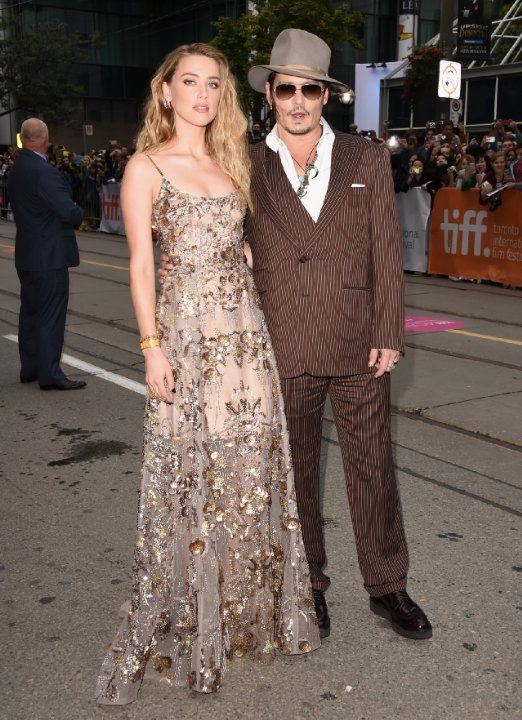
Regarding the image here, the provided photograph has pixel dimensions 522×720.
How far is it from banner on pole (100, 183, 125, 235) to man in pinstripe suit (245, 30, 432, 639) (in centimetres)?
1802

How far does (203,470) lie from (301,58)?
142cm

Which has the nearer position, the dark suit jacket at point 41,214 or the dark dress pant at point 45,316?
the dark suit jacket at point 41,214

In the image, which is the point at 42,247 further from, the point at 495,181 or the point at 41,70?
the point at 41,70

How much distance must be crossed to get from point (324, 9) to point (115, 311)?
21.6 m

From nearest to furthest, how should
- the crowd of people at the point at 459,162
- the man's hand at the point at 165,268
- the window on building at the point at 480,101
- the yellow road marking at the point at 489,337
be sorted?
the man's hand at the point at 165,268
the yellow road marking at the point at 489,337
the crowd of people at the point at 459,162
the window on building at the point at 480,101

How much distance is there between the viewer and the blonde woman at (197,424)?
2783 mm

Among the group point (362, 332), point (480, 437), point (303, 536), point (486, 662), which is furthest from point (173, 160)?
point (480, 437)

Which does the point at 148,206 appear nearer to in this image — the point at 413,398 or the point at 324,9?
the point at 413,398

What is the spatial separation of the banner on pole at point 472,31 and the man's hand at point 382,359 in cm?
1548

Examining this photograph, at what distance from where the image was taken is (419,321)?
9414mm

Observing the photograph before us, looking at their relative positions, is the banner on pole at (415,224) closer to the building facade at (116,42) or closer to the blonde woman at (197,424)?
the blonde woman at (197,424)

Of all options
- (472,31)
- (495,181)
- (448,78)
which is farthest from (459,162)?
(472,31)

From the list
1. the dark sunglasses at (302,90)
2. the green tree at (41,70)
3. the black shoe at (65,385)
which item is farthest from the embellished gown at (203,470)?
the green tree at (41,70)

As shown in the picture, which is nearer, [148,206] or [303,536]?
[148,206]
